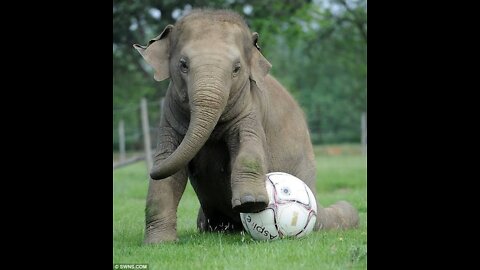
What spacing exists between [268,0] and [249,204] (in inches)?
868

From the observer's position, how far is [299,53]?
5856 centimetres

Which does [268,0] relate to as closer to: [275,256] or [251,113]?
[251,113]

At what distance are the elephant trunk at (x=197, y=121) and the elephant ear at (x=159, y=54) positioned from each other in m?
0.89

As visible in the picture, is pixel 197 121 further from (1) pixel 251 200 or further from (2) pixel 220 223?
(2) pixel 220 223

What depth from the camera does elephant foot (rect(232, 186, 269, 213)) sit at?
7.65 m

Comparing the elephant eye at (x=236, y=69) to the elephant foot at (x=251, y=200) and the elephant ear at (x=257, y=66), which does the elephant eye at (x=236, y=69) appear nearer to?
the elephant ear at (x=257, y=66)

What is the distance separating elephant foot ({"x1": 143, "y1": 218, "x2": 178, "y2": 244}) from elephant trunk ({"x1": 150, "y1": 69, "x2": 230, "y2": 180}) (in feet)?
2.50

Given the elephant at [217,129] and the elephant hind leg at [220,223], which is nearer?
the elephant at [217,129]

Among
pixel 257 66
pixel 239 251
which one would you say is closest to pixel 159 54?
pixel 257 66

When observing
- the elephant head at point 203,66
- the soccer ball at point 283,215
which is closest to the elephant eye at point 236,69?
the elephant head at point 203,66

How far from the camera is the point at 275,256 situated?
678 cm

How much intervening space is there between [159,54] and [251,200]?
2.07 metres

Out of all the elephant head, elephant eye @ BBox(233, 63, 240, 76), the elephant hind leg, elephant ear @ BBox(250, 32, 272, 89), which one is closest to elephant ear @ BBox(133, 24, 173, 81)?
the elephant head

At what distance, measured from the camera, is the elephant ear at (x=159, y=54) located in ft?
27.8
